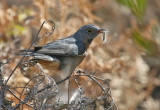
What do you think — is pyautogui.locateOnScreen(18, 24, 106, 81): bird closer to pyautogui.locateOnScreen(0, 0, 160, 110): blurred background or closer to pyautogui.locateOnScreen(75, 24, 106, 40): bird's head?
pyautogui.locateOnScreen(75, 24, 106, 40): bird's head

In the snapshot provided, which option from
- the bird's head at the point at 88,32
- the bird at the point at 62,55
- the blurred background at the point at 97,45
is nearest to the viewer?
the bird at the point at 62,55

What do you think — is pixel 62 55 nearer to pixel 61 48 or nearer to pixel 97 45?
pixel 61 48

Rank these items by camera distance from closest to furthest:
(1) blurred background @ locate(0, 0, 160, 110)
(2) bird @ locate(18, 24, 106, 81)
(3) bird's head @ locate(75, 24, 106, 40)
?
(2) bird @ locate(18, 24, 106, 81), (3) bird's head @ locate(75, 24, 106, 40), (1) blurred background @ locate(0, 0, 160, 110)

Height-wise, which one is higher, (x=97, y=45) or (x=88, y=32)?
(x=88, y=32)

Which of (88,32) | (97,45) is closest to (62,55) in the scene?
(88,32)

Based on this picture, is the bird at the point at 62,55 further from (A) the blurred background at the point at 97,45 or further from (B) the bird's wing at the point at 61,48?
(A) the blurred background at the point at 97,45

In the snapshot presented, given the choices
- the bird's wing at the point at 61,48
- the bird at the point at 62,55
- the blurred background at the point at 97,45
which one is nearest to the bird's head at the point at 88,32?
the bird at the point at 62,55

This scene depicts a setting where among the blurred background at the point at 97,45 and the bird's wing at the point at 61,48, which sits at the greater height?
the bird's wing at the point at 61,48

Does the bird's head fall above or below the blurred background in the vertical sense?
above

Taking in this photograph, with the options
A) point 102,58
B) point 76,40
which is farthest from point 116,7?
point 76,40

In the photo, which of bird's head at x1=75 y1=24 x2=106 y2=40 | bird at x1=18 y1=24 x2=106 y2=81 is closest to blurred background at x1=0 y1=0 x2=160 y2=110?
bird's head at x1=75 y1=24 x2=106 y2=40

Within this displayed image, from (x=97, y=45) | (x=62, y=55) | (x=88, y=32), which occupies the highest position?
(x=88, y=32)

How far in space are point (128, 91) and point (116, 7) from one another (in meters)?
3.16

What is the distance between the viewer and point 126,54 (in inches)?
275
